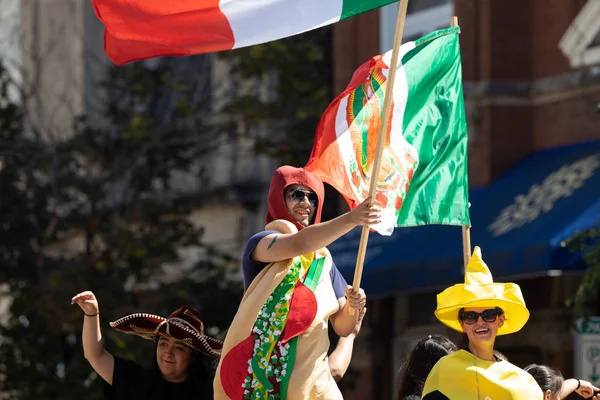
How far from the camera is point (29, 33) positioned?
2386 cm

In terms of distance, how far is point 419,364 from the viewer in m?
7.44

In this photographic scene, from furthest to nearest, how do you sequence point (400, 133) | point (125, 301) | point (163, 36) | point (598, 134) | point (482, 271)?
point (125, 301), point (598, 134), point (400, 133), point (163, 36), point (482, 271)

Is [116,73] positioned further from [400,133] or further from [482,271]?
[482,271]

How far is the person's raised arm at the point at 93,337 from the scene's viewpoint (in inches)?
291

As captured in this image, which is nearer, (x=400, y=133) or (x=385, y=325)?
(x=400, y=133)

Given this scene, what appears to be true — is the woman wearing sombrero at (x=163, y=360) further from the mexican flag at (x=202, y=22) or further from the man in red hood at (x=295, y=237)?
the mexican flag at (x=202, y=22)

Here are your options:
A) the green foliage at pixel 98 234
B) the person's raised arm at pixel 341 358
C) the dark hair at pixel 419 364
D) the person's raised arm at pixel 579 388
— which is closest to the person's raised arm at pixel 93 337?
the person's raised arm at pixel 341 358

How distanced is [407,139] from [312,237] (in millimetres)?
1861

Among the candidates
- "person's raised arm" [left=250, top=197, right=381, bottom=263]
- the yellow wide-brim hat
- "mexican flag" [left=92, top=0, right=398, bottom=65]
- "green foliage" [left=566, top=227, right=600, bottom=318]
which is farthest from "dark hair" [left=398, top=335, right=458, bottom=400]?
"green foliage" [left=566, top=227, right=600, bottom=318]

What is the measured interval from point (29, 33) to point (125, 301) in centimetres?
994

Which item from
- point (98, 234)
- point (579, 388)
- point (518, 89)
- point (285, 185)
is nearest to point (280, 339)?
point (285, 185)

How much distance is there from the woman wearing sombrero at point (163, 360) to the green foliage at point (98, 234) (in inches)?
260

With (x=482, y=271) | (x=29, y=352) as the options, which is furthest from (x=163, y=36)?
(x=29, y=352)

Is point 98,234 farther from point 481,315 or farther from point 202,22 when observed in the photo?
point 481,315
